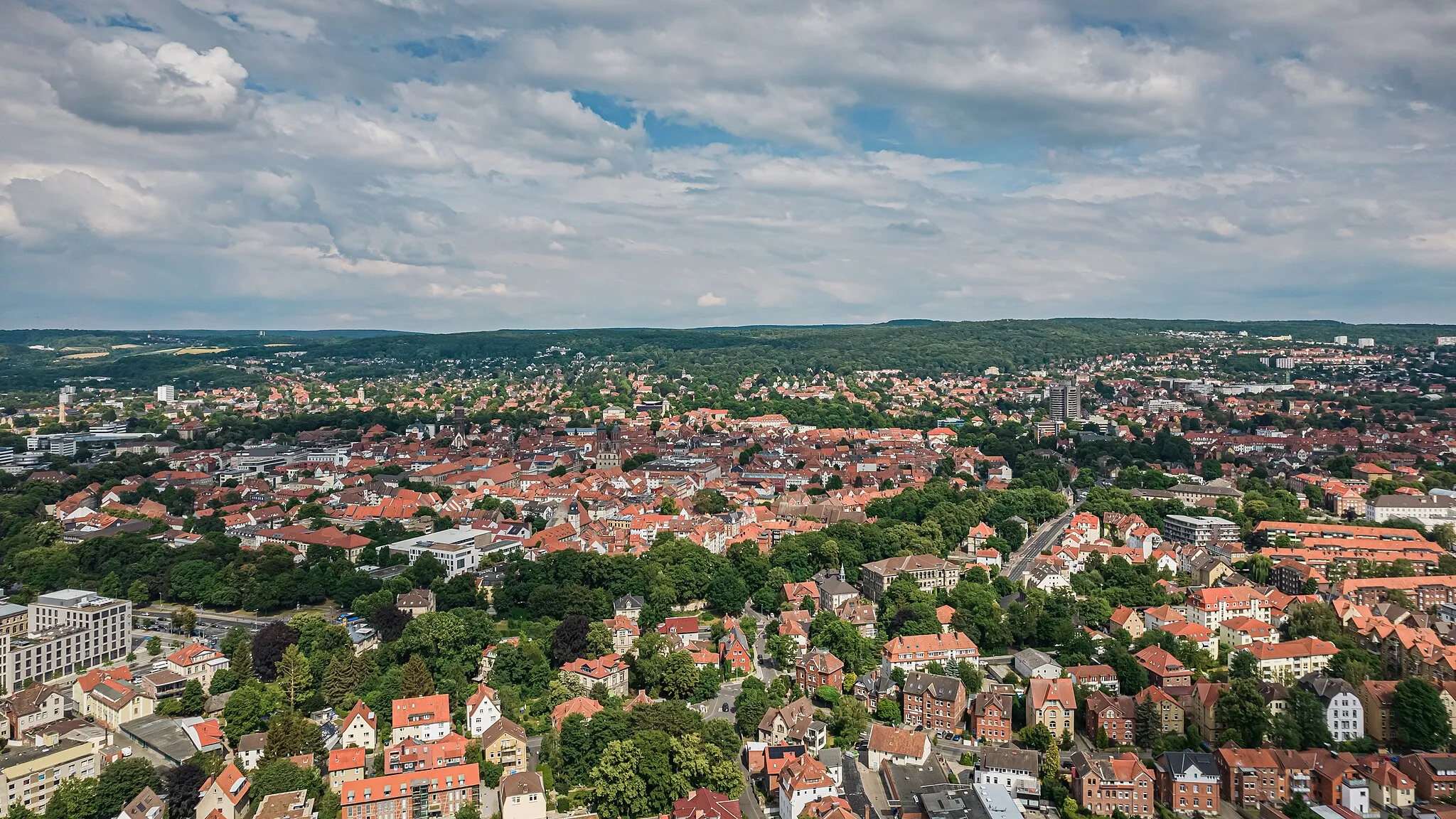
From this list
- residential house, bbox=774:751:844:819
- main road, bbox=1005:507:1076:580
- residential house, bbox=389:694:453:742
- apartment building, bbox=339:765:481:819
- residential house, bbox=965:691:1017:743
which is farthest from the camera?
main road, bbox=1005:507:1076:580

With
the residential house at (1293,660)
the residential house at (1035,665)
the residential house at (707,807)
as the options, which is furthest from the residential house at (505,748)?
the residential house at (1293,660)

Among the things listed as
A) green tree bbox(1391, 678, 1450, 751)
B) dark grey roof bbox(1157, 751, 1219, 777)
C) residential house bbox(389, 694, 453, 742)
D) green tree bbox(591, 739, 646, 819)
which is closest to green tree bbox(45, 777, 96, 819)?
residential house bbox(389, 694, 453, 742)

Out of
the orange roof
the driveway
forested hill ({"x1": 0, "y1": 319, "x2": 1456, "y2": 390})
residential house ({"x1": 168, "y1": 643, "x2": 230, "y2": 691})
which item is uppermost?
forested hill ({"x1": 0, "y1": 319, "x2": 1456, "y2": 390})

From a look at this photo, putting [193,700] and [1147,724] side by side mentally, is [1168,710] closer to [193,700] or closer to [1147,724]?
[1147,724]

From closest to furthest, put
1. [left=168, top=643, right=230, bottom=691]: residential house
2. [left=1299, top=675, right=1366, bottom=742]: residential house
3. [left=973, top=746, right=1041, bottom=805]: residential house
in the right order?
[left=973, top=746, right=1041, bottom=805]: residential house, [left=1299, top=675, right=1366, bottom=742]: residential house, [left=168, top=643, right=230, bottom=691]: residential house

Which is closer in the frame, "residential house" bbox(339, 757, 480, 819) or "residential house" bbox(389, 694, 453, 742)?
"residential house" bbox(339, 757, 480, 819)

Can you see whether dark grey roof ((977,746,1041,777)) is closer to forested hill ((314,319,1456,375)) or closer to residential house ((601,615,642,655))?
residential house ((601,615,642,655))
